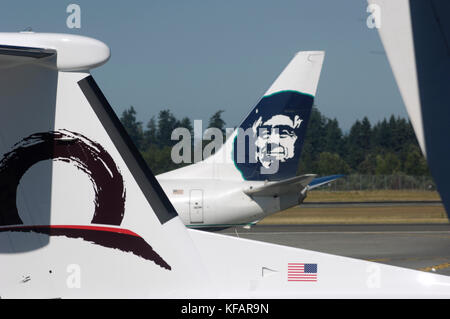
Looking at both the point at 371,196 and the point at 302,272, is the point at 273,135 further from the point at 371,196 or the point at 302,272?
the point at 371,196

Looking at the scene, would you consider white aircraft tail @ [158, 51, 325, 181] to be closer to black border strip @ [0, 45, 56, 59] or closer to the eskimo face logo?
the eskimo face logo

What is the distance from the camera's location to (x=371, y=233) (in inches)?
1168

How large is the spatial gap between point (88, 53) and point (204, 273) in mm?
2171

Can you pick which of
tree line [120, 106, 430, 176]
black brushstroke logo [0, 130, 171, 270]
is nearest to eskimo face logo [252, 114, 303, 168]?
black brushstroke logo [0, 130, 171, 270]

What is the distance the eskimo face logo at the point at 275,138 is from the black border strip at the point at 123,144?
15498mm

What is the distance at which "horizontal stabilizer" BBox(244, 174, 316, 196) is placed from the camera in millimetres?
19797

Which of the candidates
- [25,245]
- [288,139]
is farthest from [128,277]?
[288,139]

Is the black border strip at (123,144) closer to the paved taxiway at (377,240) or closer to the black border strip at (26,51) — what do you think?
the black border strip at (26,51)

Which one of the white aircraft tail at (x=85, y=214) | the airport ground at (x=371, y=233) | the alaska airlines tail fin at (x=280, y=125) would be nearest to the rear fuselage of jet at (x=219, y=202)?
the alaska airlines tail fin at (x=280, y=125)

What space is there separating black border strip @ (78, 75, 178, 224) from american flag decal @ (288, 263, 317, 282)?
123 cm

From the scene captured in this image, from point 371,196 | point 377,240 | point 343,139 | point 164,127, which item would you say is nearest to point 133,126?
point 164,127

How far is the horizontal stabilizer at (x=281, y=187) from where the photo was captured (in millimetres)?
19797

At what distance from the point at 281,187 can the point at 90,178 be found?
49.2ft
